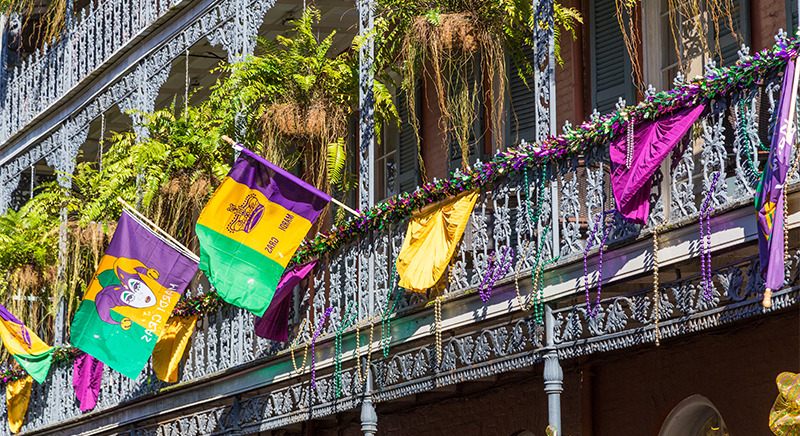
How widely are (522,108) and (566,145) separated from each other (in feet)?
12.9

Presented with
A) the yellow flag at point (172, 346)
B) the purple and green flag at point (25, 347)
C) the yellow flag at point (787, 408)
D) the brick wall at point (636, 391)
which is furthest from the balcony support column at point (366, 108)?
the purple and green flag at point (25, 347)

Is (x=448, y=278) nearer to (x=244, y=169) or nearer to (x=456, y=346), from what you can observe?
(x=456, y=346)

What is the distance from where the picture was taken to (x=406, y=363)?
9.91 meters

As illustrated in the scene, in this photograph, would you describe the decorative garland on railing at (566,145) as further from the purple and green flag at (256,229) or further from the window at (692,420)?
the window at (692,420)

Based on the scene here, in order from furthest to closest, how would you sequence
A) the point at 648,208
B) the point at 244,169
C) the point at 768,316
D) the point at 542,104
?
1. the point at 244,169
2. the point at 542,104
3. the point at 768,316
4. the point at 648,208

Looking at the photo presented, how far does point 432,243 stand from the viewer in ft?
31.1

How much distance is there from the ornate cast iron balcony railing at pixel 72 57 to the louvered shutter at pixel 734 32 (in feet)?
23.8

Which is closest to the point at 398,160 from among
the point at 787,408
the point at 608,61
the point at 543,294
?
Answer: the point at 608,61

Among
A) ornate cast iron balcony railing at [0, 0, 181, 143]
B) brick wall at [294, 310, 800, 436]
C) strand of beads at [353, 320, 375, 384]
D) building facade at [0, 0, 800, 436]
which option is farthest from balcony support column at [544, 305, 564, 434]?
ornate cast iron balcony railing at [0, 0, 181, 143]

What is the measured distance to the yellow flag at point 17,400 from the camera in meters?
17.0

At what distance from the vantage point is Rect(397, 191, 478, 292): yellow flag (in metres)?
9.30

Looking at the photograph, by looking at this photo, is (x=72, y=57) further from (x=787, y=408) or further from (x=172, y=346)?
(x=787, y=408)

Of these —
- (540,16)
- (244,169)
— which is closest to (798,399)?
(540,16)

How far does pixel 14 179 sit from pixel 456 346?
1268cm
